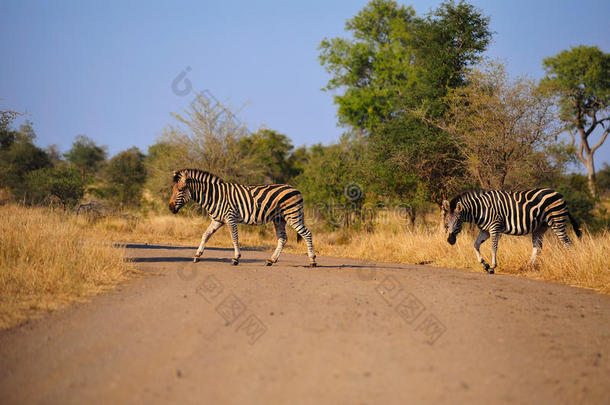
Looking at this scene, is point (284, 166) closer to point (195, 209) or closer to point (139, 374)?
point (195, 209)

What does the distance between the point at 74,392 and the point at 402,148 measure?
1562 cm

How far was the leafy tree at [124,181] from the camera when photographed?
3106cm

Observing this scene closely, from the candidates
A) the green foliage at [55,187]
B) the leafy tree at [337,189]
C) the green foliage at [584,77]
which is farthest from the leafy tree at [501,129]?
the green foliage at [584,77]

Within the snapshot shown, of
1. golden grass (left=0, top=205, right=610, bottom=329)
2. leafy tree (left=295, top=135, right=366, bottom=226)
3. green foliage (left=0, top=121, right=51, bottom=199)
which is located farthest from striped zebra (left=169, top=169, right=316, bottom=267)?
green foliage (left=0, top=121, right=51, bottom=199)

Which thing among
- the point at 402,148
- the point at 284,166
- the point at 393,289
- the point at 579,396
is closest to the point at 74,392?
the point at 579,396

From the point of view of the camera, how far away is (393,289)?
26.8 feet

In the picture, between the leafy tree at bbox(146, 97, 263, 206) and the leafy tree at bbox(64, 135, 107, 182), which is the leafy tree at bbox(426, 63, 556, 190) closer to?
the leafy tree at bbox(146, 97, 263, 206)

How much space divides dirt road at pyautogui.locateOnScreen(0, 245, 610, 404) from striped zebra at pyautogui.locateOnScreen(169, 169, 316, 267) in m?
3.67

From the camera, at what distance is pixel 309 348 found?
4637mm

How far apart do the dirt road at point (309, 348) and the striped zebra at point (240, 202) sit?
3.67m

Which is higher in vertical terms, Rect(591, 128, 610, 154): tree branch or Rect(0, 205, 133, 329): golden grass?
Rect(591, 128, 610, 154): tree branch

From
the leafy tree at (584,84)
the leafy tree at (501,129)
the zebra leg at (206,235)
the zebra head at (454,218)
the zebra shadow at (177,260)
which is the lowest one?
the zebra shadow at (177,260)

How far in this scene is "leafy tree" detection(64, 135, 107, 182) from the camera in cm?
5166

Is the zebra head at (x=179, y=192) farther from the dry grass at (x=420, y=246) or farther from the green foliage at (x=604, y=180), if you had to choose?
the green foliage at (x=604, y=180)
